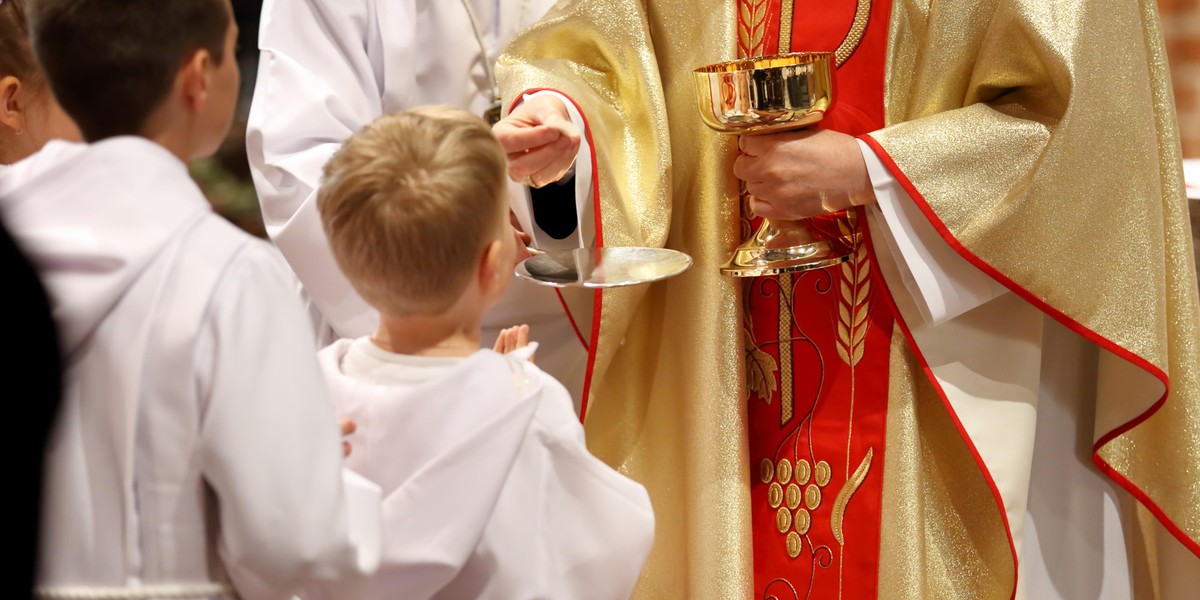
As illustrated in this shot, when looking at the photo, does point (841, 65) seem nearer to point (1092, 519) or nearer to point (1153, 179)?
point (1153, 179)

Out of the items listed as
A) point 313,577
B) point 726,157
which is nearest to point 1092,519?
point 726,157

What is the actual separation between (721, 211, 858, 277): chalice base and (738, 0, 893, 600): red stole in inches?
3.5

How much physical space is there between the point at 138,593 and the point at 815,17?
1.67 metres

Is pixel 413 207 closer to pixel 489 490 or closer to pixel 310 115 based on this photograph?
pixel 489 490

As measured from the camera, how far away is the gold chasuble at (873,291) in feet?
7.44

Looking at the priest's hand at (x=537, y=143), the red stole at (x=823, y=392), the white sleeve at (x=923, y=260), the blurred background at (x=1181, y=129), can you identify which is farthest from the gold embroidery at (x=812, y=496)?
the blurred background at (x=1181, y=129)

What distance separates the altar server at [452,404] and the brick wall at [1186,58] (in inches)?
129

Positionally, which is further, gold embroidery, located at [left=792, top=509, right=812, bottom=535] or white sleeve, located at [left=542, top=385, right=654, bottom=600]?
gold embroidery, located at [left=792, top=509, right=812, bottom=535]

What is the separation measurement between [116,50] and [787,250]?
4.26ft

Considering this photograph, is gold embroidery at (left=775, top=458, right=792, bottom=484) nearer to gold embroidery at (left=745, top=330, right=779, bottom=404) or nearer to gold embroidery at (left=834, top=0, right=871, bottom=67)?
gold embroidery at (left=745, top=330, right=779, bottom=404)

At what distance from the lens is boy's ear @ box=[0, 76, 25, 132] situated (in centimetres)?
211

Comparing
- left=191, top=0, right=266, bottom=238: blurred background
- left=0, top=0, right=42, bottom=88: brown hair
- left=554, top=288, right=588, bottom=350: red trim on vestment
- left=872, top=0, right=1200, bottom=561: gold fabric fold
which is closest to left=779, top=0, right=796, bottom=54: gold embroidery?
left=872, top=0, right=1200, bottom=561: gold fabric fold

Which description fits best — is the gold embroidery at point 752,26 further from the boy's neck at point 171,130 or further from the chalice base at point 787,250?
the boy's neck at point 171,130

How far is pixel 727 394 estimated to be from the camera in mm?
2455
